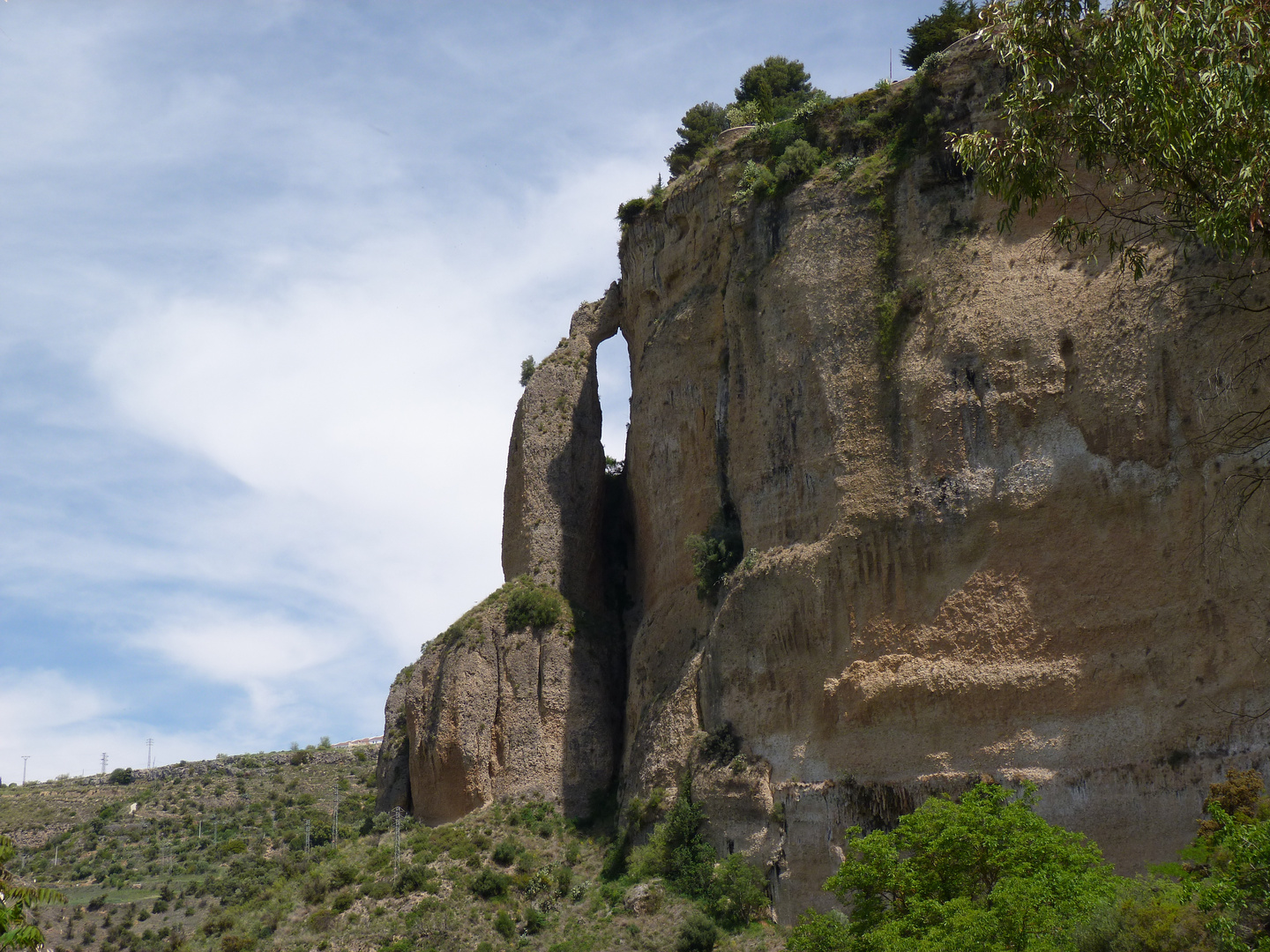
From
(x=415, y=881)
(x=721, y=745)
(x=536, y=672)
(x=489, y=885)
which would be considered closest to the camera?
(x=721, y=745)

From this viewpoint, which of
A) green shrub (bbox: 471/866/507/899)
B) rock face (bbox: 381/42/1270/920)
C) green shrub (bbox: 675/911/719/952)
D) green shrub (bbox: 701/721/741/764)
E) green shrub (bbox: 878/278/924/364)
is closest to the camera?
rock face (bbox: 381/42/1270/920)

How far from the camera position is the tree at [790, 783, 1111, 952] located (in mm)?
18844

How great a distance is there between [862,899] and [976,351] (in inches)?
518

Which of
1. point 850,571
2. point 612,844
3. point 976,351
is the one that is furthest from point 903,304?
point 612,844

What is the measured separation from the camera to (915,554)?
29688 mm

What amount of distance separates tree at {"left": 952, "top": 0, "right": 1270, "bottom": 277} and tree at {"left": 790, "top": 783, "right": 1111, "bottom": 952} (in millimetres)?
8882

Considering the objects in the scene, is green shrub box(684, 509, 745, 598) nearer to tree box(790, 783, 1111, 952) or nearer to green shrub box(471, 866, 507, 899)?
green shrub box(471, 866, 507, 899)

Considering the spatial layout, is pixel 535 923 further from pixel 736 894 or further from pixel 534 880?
pixel 736 894

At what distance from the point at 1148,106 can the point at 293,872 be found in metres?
37.7

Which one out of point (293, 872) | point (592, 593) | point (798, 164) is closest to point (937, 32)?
point (798, 164)

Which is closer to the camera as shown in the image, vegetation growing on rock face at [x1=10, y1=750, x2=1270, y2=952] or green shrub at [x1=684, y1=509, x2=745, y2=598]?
vegetation growing on rock face at [x1=10, y1=750, x2=1270, y2=952]

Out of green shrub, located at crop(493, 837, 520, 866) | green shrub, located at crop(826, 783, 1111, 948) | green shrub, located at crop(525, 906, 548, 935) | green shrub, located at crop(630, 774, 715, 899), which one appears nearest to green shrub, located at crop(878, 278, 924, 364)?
green shrub, located at crop(630, 774, 715, 899)

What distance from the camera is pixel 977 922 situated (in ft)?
62.0

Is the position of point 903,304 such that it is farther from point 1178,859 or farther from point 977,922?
point 977,922
